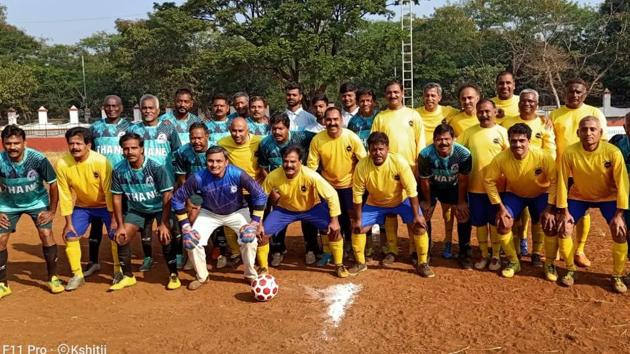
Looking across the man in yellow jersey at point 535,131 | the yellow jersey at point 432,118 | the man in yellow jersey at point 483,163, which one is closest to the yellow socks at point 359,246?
the man in yellow jersey at point 483,163

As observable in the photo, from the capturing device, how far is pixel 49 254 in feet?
20.2

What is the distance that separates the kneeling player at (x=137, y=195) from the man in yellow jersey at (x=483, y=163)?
3.60 m

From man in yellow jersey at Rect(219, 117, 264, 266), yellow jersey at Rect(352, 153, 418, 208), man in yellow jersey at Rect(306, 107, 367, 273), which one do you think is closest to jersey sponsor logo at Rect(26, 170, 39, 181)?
man in yellow jersey at Rect(219, 117, 264, 266)

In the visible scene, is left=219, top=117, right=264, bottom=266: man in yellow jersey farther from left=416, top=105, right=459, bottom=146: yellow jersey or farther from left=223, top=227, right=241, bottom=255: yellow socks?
left=416, top=105, right=459, bottom=146: yellow jersey

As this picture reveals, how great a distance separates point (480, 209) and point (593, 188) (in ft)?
4.13

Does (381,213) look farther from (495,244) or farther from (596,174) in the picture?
(596,174)

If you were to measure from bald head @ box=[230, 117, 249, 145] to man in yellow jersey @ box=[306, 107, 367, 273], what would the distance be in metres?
0.85

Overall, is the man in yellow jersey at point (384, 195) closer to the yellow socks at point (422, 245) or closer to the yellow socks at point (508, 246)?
the yellow socks at point (422, 245)

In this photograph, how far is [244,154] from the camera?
6781mm

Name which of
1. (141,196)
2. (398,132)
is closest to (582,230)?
(398,132)

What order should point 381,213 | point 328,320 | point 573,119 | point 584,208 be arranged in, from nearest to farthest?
point 328,320, point 584,208, point 381,213, point 573,119

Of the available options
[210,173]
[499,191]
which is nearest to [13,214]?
[210,173]

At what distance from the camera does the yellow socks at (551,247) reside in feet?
19.3

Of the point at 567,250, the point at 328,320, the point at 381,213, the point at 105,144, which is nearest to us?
the point at 328,320
